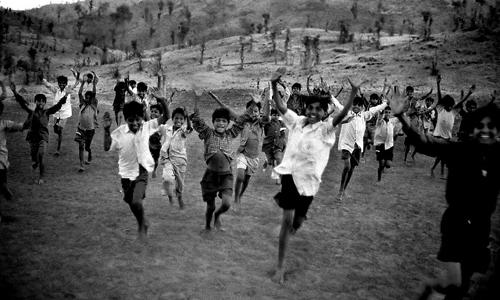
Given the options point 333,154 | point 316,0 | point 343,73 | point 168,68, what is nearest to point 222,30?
point 316,0

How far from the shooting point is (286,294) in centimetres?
369

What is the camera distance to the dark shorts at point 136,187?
4.56 meters

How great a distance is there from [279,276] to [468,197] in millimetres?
1939

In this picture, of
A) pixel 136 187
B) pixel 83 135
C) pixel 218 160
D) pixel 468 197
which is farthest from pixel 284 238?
pixel 83 135

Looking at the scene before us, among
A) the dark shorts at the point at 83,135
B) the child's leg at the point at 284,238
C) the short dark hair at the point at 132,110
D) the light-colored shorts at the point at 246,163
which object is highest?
the short dark hair at the point at 132,110

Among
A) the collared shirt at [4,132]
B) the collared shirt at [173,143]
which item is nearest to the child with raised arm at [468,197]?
the collared shirt at [173,143]

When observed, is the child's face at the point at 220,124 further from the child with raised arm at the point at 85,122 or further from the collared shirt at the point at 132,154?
the child with raised arm at the point at 85,122

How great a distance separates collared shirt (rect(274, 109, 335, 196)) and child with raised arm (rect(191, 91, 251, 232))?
4.05 ft

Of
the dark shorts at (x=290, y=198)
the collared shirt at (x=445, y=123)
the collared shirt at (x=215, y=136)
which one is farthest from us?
the collared shirt at (x=445, y=123)

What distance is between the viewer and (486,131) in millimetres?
3039

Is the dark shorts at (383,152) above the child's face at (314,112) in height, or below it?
below

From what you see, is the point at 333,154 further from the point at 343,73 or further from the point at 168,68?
the point at 168,68

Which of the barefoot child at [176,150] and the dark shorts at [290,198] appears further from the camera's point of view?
the barefoot child at [176,150]

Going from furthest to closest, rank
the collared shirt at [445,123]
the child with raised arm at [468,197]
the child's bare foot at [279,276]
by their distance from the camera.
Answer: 1. the collared shirt at [445,123]
2. the child's bare foot at [279,276]
3. the child with raised arm at [468,197]
